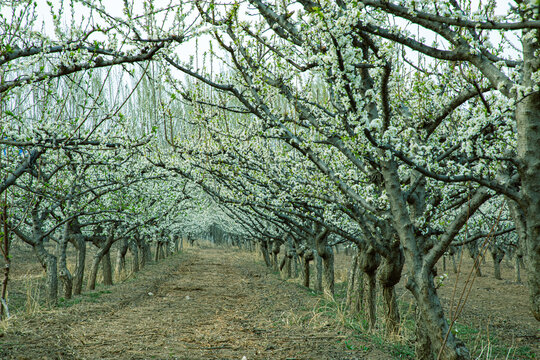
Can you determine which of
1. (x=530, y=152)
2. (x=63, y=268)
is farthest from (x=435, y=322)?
(x=63, y=268)

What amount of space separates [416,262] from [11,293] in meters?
13.2

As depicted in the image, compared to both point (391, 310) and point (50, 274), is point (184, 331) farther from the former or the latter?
point (50, 274)

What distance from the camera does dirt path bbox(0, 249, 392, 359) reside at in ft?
19.5

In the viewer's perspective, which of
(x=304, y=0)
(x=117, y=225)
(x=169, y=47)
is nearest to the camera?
(x=304, y=0)

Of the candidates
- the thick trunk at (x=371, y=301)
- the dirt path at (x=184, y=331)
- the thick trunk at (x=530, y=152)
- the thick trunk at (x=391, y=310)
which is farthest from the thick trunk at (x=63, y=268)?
the thick trunk at (x=530, y=152)

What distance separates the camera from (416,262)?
4062 millimetres

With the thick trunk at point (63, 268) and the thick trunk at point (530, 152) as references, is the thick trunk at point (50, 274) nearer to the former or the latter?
the thick trunk at point (63, 268)

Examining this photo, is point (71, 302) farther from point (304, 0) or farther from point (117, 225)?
point (304, 0)

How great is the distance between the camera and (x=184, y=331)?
772 cm

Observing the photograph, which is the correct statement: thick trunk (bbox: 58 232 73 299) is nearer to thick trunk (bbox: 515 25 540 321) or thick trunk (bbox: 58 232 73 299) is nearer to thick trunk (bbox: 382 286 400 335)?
thick trunk (bbox: 382 286 400 335)

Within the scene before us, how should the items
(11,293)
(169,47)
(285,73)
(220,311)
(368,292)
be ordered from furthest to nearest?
(11,293) → (220,311) → (368,292) → (285,73) → (169,47)

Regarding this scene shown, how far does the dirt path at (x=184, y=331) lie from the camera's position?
594 centimetres

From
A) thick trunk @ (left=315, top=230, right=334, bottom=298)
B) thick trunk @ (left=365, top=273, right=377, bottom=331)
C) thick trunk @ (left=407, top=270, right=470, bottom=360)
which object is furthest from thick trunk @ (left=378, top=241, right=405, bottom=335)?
thick trunk @ (left=315, top=230, right=334, bottom=298)

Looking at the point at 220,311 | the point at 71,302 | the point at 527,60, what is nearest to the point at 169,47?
the point at 527,60
